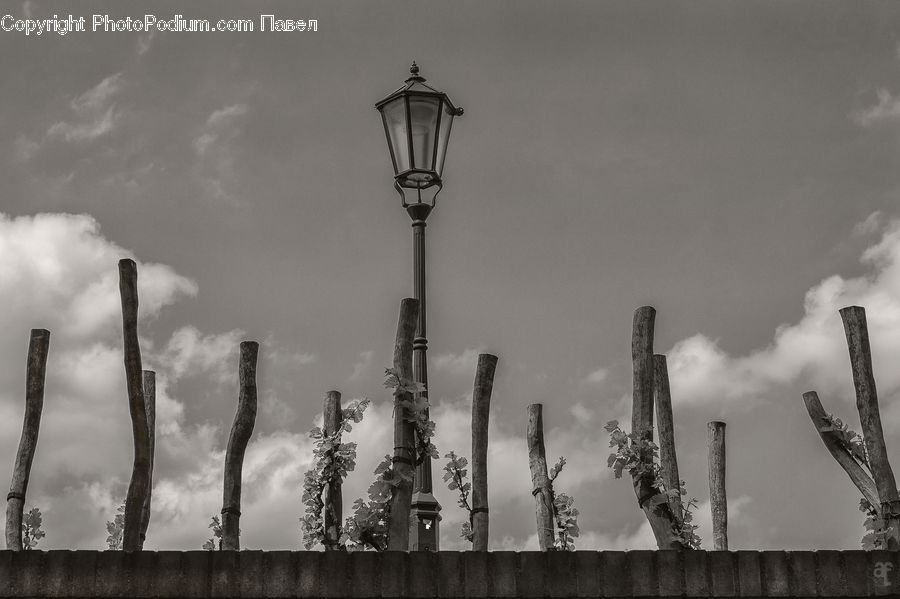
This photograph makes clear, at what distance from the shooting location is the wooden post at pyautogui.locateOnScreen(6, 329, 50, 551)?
8609 mm

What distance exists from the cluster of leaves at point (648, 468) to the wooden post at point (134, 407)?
2.93m

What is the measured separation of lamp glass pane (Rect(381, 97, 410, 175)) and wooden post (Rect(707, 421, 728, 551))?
134 inches

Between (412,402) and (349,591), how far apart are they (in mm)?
1833

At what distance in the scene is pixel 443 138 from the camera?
10.8m

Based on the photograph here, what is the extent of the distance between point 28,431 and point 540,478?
Result: 12.2 feet

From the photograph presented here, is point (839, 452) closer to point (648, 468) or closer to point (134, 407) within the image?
point (648, 468)

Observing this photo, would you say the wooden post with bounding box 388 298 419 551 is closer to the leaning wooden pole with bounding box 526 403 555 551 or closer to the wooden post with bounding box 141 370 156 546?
the leaning wooden pole with bounding box 526 403 555 551

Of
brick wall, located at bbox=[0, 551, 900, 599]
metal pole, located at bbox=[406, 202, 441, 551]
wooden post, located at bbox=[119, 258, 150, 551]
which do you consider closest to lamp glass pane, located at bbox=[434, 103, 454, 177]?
metal pole, located at bbox=[406, 202, 441, 551]

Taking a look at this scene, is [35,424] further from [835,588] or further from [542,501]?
[835,588]

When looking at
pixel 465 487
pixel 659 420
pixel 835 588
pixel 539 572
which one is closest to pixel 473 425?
pixel 465 487

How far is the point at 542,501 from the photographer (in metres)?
9.20

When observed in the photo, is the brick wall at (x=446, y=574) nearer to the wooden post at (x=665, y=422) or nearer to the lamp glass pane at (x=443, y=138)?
the wooden post at (x=665, y=422)

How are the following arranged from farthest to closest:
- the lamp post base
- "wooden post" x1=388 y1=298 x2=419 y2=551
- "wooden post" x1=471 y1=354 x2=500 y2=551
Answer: the lamp post base
"wooden post" x1=471 y1=354 x2=500 y2=551
"wooden post" x1=388 y1=298 x2=419 y2=551

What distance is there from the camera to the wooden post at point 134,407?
7.24 m
